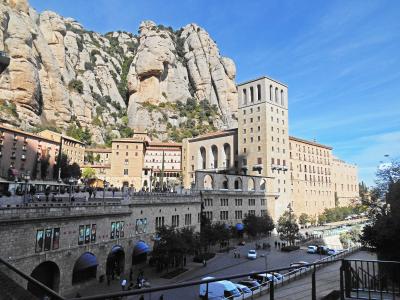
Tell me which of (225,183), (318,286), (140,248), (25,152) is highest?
(25,152)

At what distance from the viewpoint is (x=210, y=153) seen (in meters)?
87.6

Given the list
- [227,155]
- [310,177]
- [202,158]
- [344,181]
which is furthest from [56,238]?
[344,181]

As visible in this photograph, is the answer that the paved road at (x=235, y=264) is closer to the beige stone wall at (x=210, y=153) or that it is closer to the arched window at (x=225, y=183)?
the arched window at (x=225, y=183)

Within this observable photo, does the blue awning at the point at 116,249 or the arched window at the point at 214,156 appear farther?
the arched window at the point at 214,156

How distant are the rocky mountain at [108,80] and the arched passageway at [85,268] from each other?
179ft

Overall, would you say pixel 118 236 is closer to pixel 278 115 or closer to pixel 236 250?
pixel 236 250

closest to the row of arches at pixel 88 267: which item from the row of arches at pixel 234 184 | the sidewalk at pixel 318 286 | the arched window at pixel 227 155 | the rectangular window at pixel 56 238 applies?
the rectangular window at pixel 56 238

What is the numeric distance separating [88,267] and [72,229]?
3.76 metres

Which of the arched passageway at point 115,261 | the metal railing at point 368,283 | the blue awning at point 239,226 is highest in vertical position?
the metal railing at point 368,283

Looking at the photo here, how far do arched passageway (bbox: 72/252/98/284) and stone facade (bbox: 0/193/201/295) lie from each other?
318 millimetres

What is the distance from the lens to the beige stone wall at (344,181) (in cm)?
10813

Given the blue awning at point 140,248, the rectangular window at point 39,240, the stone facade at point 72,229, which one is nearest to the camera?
the stone facade at point 72,229

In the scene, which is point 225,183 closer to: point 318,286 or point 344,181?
point 318,286

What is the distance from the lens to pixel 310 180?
3642 inches
